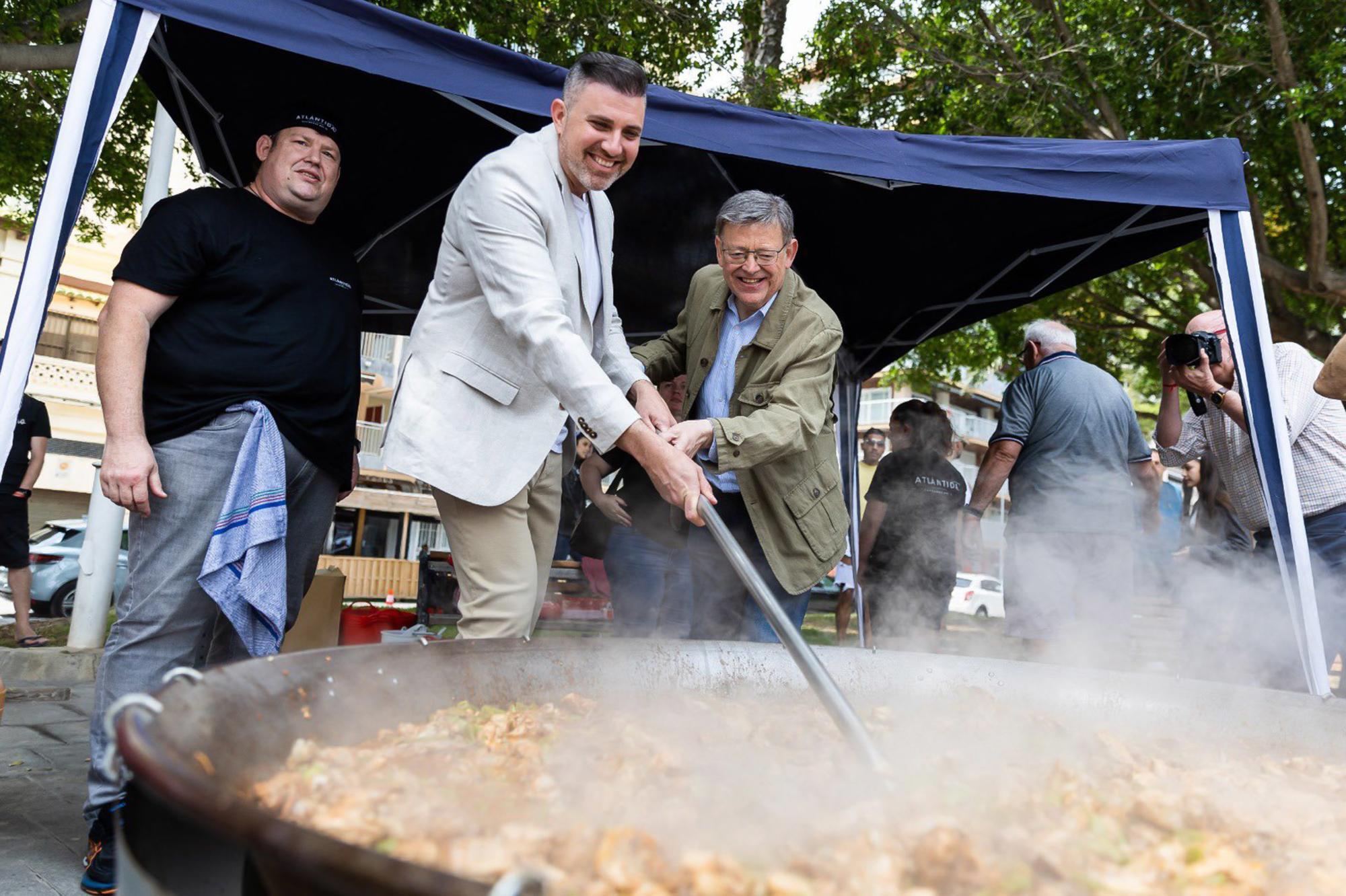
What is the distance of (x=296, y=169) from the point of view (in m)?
2.43

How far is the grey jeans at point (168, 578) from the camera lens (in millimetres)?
2137

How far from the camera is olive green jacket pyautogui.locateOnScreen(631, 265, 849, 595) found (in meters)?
2.68

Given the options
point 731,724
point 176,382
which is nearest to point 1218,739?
point 731,724

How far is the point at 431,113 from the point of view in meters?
3.58

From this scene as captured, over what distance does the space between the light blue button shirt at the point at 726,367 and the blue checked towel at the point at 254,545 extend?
1250 millimetres

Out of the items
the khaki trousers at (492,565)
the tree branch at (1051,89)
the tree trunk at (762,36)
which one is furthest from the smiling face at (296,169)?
the tree trunk at (762,36)

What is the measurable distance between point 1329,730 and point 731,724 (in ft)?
4.33

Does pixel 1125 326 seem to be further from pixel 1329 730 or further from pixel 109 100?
pixel 109 100

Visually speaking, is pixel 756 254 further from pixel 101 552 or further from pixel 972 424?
pixel 972 424

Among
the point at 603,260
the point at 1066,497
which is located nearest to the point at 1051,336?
the point at 1066,497

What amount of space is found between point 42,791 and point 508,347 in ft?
6.99

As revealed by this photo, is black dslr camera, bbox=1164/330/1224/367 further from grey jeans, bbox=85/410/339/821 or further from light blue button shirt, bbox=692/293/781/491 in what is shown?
grey jeans, bbox=85/410/339/821

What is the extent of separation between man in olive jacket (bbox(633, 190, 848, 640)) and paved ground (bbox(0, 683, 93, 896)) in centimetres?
187

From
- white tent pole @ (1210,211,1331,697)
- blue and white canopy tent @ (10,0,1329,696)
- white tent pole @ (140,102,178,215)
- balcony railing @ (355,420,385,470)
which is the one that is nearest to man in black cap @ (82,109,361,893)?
blue and white canopy tent @ (10,0,1329,696)
